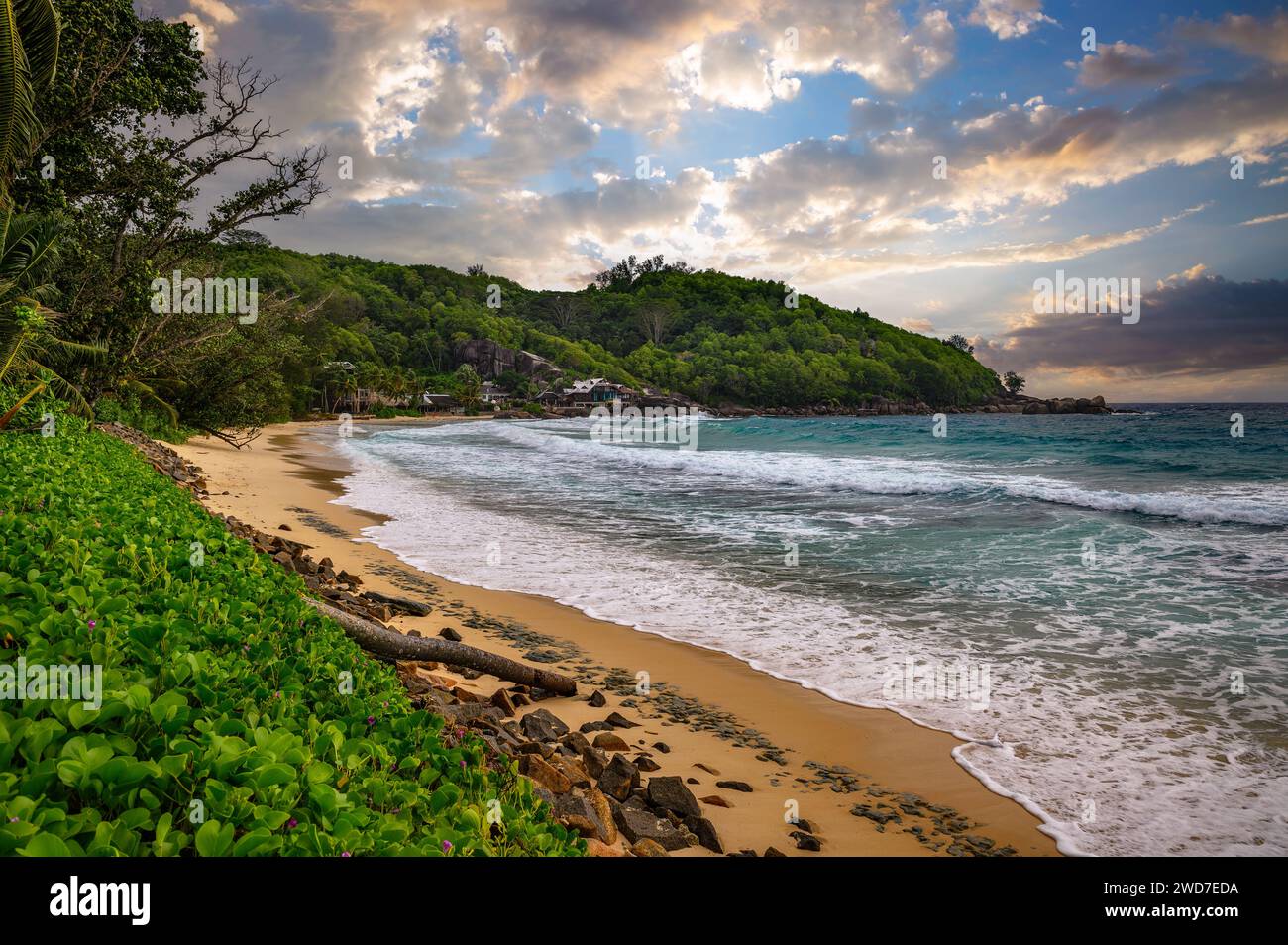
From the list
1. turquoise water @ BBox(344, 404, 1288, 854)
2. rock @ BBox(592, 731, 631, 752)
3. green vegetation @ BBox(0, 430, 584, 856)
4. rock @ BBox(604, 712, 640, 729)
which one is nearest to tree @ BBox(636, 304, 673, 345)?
turquoise water @ BBox(344, 404, 1288, 854)

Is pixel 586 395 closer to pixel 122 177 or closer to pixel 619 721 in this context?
pixel 122 177

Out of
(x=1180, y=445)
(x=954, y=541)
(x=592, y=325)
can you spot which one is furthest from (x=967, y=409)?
(x=954, y=541)

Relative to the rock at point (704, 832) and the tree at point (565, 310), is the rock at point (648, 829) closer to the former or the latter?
the rock at point (704, 832)

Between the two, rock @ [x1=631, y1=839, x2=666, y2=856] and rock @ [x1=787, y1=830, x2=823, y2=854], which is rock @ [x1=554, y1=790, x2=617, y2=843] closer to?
rock @ [x1=631, y1=839, x2=666, y2=856]

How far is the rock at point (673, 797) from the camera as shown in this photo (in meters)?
4.35

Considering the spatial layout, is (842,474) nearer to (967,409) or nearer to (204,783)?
(204,783)

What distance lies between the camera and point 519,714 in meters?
5.76

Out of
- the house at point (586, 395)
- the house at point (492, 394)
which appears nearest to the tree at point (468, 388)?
the house at point (492, 394)

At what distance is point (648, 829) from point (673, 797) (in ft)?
1.14

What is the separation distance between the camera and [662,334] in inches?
6580

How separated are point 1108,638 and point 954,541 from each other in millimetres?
5889
